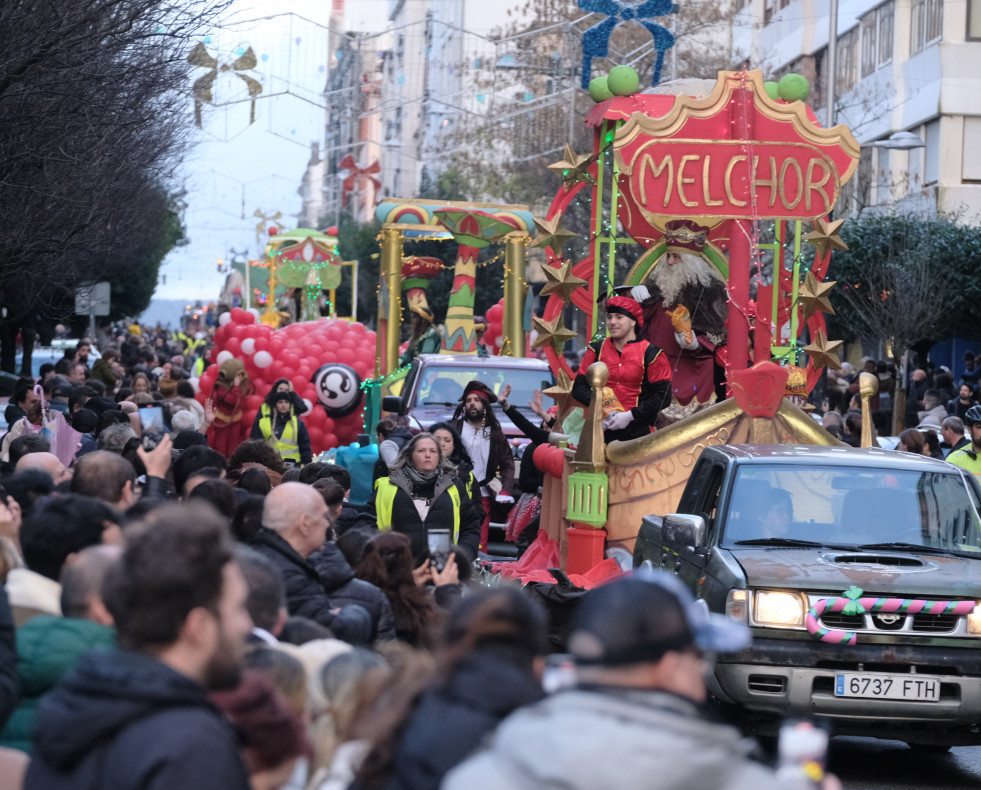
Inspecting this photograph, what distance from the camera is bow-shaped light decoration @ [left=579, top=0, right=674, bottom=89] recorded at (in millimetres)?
15305

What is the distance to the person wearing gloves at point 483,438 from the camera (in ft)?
41.7

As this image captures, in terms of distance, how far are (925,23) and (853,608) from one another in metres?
29.9

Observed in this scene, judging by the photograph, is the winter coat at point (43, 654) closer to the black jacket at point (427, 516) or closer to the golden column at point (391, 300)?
the black jacket at point (427, 516)

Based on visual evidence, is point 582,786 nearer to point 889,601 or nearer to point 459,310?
point 889,601

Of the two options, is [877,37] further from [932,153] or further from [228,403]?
[228,403]

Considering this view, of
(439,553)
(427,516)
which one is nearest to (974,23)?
(427,516)

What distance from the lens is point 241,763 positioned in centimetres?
296

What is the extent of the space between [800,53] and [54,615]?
3878cm

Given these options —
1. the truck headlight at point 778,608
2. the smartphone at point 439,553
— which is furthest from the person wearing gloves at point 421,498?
the smartphone at point 439,553

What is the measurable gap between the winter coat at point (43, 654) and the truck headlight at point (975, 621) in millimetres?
4818

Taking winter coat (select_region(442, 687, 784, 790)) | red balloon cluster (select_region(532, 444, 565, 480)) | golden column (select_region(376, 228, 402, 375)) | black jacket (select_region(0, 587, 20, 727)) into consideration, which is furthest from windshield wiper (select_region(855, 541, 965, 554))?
golden column (select_region(376, 228, 402, 375))

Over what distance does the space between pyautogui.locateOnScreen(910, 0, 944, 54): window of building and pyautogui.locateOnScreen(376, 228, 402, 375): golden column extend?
58.2 ft

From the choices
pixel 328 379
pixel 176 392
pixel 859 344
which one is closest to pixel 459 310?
pixel 328 379

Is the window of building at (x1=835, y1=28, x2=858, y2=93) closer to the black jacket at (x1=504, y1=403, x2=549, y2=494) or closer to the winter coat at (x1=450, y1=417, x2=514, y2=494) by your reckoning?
the black jacket at (x1=504, y1=403, x2=549, y2=494)
